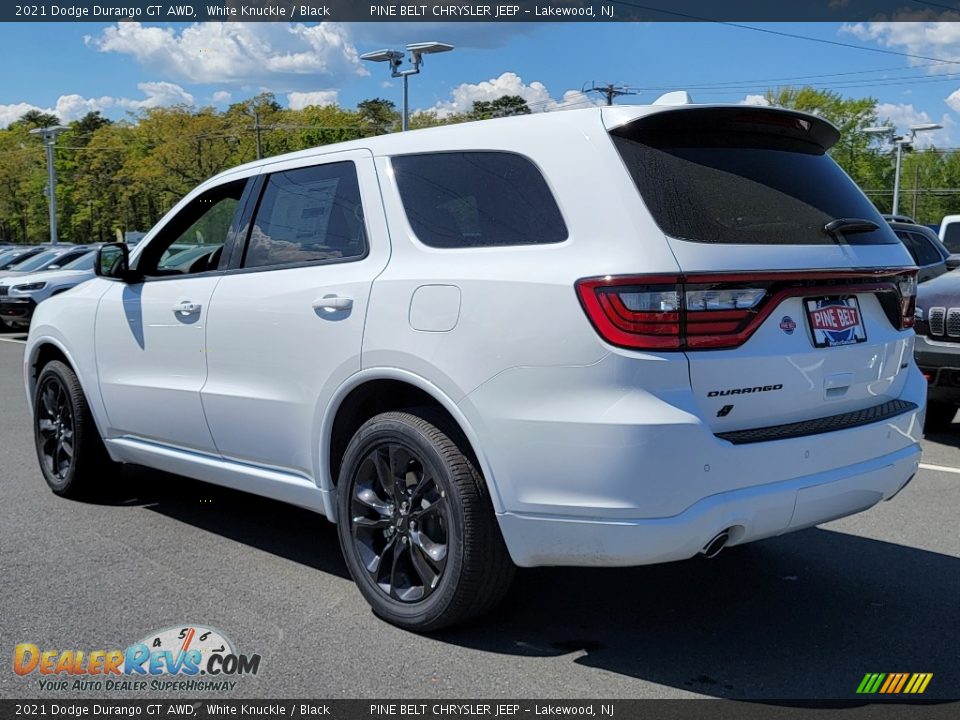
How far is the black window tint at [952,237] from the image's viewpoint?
14656 mm

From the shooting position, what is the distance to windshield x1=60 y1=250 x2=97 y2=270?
1866 centimetres

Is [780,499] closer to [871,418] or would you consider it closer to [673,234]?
[871,418]

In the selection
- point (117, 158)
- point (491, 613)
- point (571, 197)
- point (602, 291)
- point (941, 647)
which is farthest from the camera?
point (117, 158)

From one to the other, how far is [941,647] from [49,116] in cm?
12403

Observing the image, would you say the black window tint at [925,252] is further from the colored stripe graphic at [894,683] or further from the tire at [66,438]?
the tire at [66,438]

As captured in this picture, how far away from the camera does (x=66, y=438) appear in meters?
5.77

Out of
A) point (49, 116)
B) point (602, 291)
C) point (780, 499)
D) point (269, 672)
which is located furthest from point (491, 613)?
point (49, 116)

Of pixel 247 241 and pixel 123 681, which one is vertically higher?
pixel 247 241

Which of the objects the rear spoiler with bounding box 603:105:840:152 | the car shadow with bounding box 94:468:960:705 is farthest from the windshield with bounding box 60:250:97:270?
the rear spoiler with bounding box 603:105:840:152

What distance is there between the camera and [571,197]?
3.30 metres

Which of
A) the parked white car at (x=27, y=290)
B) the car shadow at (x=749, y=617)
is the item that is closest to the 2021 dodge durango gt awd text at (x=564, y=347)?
the car shadow at (x=749, y=617)

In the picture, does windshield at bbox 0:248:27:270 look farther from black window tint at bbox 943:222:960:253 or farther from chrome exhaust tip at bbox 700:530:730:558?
chrome exhaust tip at bbox 700:530:730:558

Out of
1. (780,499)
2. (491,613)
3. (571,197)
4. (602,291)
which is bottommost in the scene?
(491,613)

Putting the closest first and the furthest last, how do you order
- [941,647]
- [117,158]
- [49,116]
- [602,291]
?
[602,291]
[941,647]
[117,158]
[49,116]
